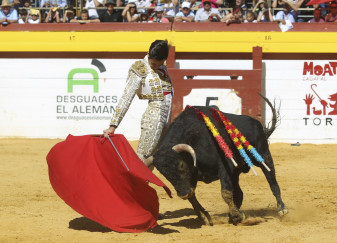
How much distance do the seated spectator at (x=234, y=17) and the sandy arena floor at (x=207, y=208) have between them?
10.5 feet

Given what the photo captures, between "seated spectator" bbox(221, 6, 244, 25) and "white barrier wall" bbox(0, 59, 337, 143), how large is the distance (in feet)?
2.39

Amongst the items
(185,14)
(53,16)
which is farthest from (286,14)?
(53,16)

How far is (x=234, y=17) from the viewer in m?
10.8

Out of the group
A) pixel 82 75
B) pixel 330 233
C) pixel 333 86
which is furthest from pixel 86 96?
pixel 330 233

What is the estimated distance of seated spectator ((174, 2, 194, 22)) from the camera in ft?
37.0

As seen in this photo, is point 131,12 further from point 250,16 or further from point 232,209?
point 232,209

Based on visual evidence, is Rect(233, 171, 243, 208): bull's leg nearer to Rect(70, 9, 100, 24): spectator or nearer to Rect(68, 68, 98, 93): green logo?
Rect(68, 68, 98, 93): green logo

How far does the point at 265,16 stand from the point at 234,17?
2.38ft

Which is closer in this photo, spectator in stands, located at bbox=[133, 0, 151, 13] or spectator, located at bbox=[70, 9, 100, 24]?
spectator, located at bbox=[70, 9, 100, 24]

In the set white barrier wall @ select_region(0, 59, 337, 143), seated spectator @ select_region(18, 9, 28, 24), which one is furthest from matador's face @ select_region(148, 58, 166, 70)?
seated spectator @ select_region(18, 9, 28, 24)

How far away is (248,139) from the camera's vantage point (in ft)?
17.0

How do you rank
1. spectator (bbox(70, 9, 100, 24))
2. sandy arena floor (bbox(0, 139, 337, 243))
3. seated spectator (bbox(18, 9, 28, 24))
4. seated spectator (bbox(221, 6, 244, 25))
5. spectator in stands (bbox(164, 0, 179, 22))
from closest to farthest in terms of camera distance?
sandy arena floor (bbox(0, 139, 337, 243)), seated spectator (bbox(221, 6, 244, 25)), spectator (bbox(70, 9, 100, 24)), spectator in stands (bbox(164, 0, 179, 22)), seated spectator (bbox(18, 9, 28, 24))

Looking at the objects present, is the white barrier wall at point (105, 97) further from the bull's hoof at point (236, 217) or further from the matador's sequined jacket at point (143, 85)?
the bull's hoof at point (236, 217)

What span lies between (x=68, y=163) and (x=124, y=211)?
1.86 ft
